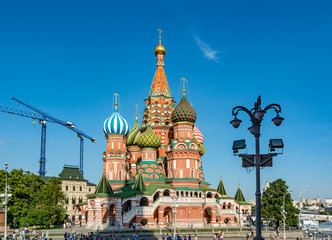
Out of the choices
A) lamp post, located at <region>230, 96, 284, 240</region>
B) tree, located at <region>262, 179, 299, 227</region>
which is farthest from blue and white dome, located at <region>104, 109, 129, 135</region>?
lamp post, located at <region>230, 96, 284, 240</region>

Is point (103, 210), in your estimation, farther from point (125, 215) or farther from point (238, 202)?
point (238, 202)

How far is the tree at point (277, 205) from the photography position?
5728 centimetres

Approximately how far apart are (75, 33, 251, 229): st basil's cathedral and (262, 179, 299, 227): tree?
17.4ft

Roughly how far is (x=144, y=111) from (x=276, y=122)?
5753 centimetres

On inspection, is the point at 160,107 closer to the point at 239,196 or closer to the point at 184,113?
the point at 184,113

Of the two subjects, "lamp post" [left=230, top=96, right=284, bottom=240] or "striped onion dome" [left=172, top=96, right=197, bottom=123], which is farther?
"striped onion dome" [left=172, top=96, right=197, bottom=123]

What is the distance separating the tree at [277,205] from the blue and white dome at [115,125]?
25.3 metres

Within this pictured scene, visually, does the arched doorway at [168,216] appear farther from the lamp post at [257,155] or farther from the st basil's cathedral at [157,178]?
the lamp post at [257,155]

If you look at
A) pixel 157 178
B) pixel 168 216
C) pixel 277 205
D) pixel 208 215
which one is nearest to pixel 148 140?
pixel 157 178

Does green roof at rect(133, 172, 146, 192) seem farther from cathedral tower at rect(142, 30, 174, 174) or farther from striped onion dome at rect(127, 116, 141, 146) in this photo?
striped onion dome at rect(127, 116, 141, 146)

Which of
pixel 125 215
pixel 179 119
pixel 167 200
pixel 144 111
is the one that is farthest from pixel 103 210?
pixel 144 111

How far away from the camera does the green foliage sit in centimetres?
5369

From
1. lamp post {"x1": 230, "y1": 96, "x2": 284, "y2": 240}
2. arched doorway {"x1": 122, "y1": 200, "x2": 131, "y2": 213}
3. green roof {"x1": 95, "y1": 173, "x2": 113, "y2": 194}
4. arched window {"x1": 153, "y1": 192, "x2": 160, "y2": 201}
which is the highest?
lamp post {"x1": 230, "y1": 96, "x2": 284, "y2": 240}

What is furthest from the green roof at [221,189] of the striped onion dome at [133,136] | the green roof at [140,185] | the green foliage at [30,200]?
the green foliage at [30,200]
